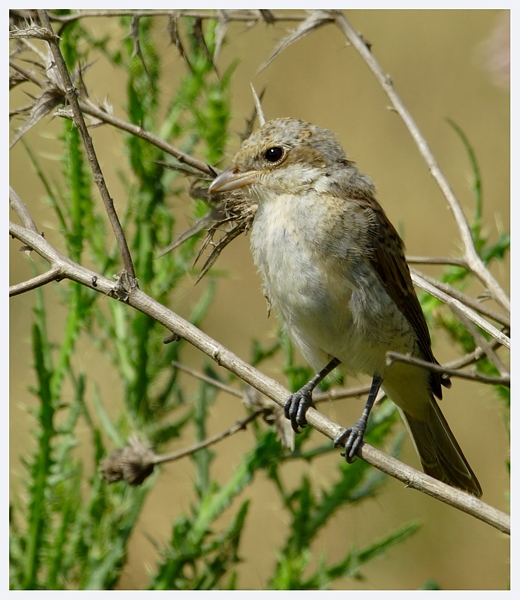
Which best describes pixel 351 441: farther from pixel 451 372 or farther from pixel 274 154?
pixel 451 372

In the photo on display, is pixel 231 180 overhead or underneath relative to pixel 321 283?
overhead

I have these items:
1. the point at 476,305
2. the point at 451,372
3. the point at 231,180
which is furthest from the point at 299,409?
the point at 451,372

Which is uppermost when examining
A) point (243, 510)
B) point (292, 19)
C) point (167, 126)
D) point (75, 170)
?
point (292, 19)

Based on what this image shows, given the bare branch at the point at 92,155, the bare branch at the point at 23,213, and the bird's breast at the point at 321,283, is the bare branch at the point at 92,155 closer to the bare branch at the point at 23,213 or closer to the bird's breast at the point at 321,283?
the bare branch at the point at 23,213

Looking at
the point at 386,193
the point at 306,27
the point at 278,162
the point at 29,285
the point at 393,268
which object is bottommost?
the point at 29,285

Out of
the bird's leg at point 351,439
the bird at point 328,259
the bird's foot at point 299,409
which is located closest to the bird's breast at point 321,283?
the bird at point 328,259

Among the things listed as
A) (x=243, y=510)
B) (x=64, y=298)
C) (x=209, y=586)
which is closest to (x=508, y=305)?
(x=243, y=510)

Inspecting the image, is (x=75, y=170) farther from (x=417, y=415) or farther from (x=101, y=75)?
(x=101, y=75)

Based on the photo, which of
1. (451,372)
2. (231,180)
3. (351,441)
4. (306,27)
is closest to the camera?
(451,372)
